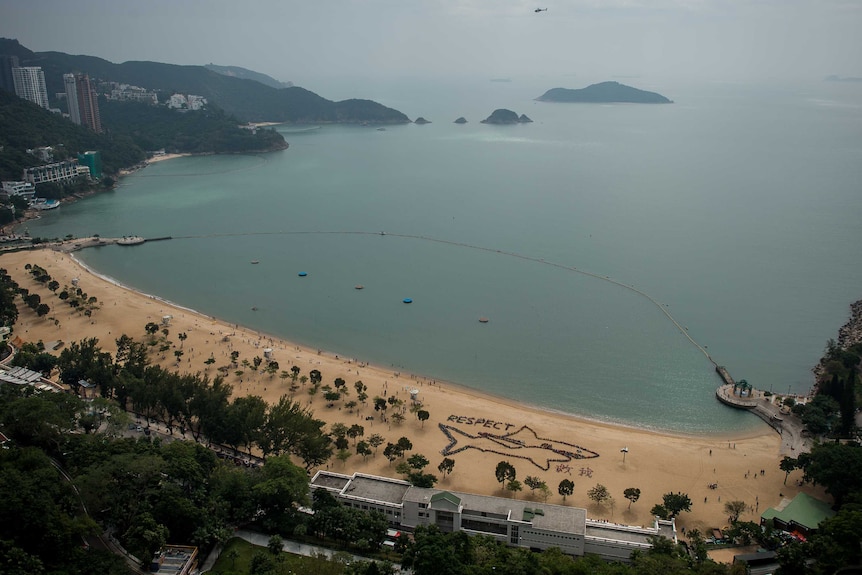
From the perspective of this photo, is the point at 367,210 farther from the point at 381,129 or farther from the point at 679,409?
the point at 381,129

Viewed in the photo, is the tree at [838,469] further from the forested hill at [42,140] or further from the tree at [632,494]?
the forested hill at [42,140]

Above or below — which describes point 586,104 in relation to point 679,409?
above

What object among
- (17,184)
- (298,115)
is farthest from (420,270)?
(298,115)

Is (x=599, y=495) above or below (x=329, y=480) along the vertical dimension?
below

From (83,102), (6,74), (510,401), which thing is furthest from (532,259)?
(6,74)

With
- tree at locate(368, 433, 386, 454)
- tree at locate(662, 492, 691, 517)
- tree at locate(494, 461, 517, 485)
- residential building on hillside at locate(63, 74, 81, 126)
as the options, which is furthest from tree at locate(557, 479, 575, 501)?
residential building on hillside at locate(63, 74, 81, 126)

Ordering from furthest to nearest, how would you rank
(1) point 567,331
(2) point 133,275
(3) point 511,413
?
(2) point 133,275, (1) point 567,331, (3) point 511,413

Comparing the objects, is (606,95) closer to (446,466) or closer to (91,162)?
(91,162)
